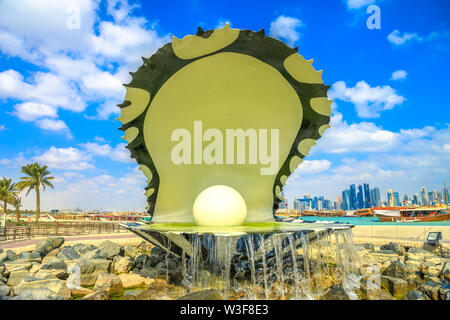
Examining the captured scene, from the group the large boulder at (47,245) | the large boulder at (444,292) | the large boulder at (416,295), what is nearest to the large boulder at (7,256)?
the large boulder at (47,245)

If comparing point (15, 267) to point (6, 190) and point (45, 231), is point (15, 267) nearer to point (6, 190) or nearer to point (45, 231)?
point (45, 231)

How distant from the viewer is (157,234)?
6.53 meters

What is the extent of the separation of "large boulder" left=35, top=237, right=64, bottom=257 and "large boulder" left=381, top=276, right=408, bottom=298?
504 inches

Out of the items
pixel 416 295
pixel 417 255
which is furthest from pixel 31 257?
pixel 417 255

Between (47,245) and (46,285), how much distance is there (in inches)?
257

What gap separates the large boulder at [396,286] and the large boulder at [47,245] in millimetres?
12792

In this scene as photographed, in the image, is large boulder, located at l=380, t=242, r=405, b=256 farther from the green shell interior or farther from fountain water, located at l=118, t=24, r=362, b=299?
the green shell interior

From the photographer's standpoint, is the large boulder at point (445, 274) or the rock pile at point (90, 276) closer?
the rock pile at point (90, 276)

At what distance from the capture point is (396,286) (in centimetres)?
693

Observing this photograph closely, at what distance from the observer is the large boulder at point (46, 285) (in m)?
6.60

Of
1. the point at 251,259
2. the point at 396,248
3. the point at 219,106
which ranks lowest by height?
the point at 396,248

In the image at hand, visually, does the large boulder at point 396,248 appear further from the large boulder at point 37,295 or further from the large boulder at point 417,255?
the large boulder at point 37,295
